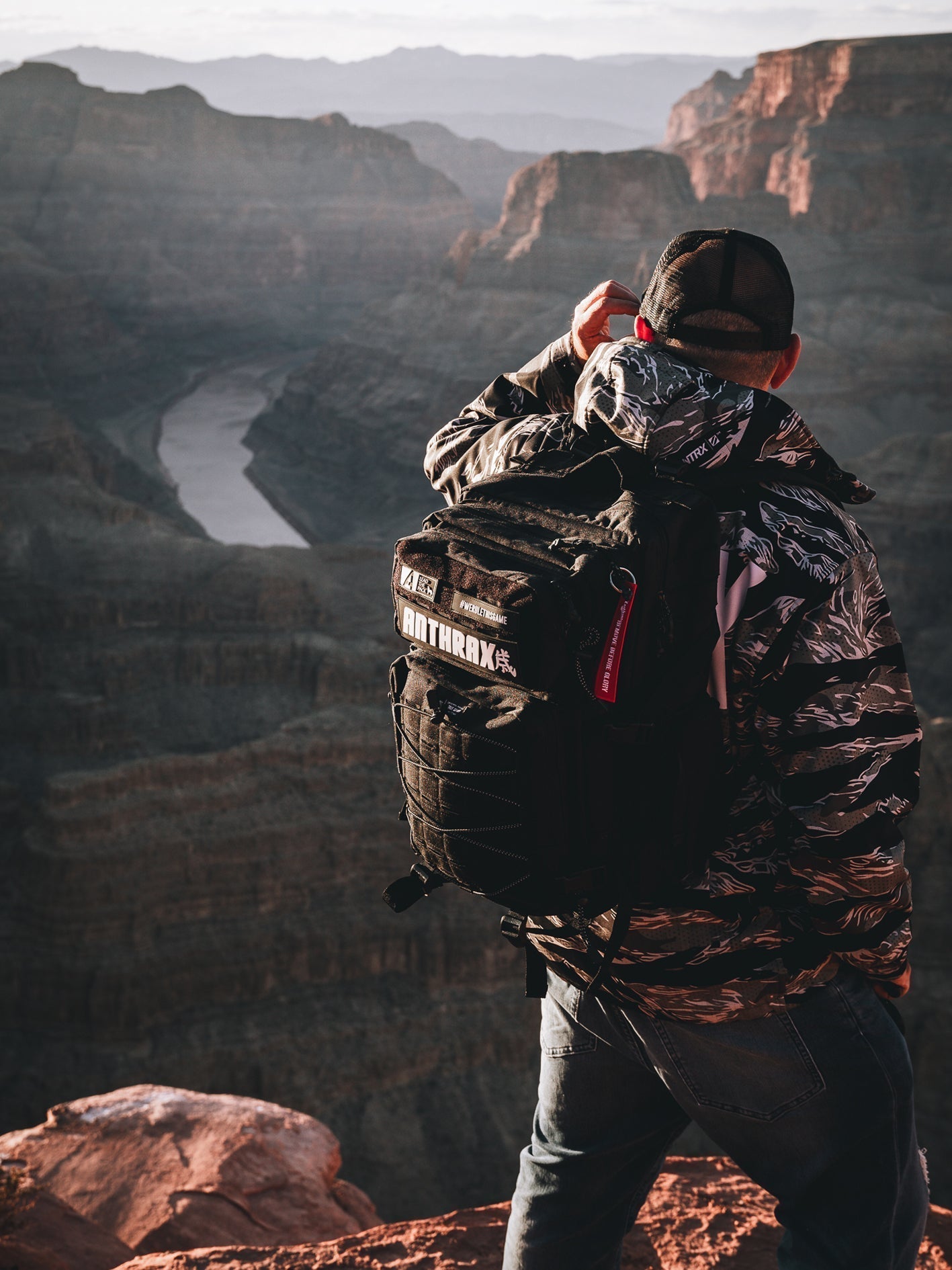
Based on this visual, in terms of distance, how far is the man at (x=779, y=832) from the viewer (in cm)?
193

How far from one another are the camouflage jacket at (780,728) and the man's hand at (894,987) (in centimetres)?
3

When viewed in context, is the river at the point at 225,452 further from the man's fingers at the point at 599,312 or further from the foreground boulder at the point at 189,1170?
the man's fingers at the point at 599,312

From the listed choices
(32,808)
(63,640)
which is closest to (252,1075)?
(32,808)

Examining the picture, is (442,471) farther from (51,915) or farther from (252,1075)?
(51,915)

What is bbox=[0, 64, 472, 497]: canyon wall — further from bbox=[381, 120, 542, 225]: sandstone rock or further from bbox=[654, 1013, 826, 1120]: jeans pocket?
bbox=[654, 1013, 826, 1120]: jeans pocket

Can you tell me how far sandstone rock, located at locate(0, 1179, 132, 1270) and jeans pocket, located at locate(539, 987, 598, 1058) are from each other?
249 cm

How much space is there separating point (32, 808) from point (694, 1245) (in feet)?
56.7

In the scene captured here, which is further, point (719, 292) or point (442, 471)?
point (442, 471)

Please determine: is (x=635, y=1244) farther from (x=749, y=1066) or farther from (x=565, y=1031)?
(x=749, y=1066)

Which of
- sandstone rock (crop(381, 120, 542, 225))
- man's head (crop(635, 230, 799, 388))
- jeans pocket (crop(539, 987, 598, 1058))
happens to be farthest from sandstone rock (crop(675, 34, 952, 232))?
sandstone rock (crop(381, 120, 542, 225))

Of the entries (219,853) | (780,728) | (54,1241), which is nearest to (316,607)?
(219,853)

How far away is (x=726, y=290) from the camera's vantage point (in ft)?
6.85

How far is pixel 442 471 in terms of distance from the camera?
275cm

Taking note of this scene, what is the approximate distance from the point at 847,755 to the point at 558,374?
1.24 meters
